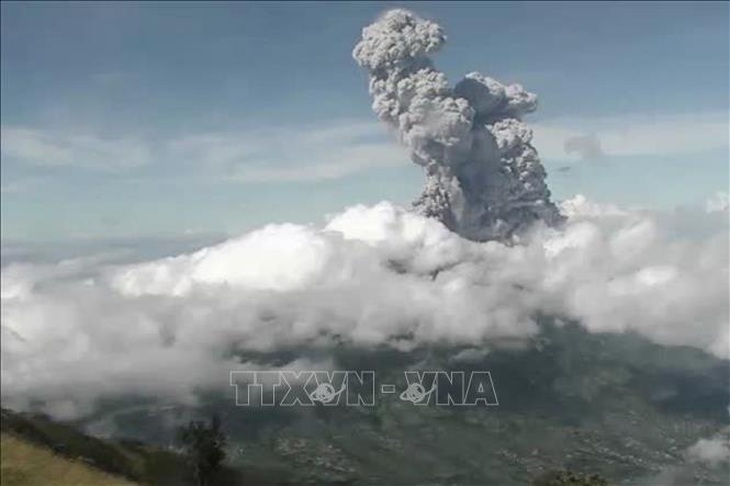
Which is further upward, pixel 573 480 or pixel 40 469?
pixel 40 469

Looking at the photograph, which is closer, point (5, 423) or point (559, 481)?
point (559, 481)

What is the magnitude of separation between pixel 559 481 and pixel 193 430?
105792 millimetres

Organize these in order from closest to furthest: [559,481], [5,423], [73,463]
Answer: [559,481] → [73,463] → [5,423]

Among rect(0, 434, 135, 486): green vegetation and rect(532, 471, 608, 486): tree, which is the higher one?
rect(0, 434, 135, 486): green vegetation

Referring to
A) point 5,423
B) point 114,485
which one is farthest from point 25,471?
point 5,423

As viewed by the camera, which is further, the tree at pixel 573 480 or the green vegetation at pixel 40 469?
the green vegetation at pixel 40 469

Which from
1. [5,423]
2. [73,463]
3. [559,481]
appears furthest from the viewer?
[5,423]

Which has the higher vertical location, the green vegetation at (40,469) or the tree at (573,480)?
the green vegetation at (40,469)

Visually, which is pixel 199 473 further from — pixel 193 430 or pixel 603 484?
pixel 603 484

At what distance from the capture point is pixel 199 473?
200 m

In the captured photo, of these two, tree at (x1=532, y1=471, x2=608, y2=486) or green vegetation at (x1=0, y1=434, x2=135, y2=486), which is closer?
tree at (x1=532, y1=471, x2=608, y2=486)

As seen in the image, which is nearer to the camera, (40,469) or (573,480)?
(573,480)

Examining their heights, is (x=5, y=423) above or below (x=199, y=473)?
above

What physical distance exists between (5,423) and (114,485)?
7258 centimetres
